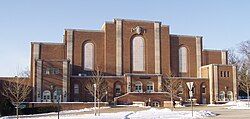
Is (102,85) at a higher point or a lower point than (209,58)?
lower

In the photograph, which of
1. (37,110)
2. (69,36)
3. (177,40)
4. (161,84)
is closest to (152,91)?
(161,84)

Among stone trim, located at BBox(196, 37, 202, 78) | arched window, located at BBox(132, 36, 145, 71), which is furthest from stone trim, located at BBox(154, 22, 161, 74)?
stone trim, located at BBox(196, 37, 202, 78)

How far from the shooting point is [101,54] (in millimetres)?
81188

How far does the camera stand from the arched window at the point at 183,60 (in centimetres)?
8550

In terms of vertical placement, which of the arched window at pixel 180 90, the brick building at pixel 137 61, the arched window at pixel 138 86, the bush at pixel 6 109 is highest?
the brick building at pixel 137 61

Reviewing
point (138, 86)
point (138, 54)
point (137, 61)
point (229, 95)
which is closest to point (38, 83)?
point (138, 86)

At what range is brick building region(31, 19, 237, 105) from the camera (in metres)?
76.6

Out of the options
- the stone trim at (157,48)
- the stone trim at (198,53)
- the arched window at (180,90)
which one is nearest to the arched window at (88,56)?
the stone trim at (157,48)

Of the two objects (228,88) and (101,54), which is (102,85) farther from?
(228,88)

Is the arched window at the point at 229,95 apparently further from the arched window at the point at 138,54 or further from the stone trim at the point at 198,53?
the arched window at the point at 138,54

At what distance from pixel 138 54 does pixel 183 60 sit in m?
10.6

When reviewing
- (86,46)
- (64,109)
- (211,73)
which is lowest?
(64,109)

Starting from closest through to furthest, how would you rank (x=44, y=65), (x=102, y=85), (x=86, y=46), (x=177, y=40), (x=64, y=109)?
(x=64, y=109) < (x=44, y=65) < (x=102, y=85) < (x=86, y=46) < (x=177, y=40)

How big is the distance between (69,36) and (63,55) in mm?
4020
